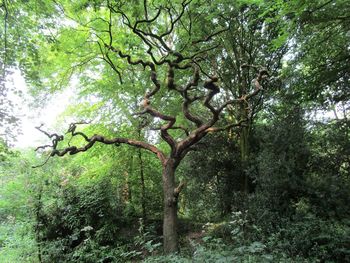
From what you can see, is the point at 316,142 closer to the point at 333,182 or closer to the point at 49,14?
the point at 333,182

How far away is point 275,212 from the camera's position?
629 cm

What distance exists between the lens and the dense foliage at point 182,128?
6312 millimetres

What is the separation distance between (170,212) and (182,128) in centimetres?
206

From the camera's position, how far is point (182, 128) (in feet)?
23.7

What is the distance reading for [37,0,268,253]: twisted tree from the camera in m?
6.36

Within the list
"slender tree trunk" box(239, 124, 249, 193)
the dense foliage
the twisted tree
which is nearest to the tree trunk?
the twisted tree

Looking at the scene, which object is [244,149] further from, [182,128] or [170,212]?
[170,212]

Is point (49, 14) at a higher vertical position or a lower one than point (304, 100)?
higher

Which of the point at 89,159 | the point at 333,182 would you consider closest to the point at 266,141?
the point at 333,182

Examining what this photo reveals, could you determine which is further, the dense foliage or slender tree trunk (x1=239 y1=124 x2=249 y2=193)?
slender tree trunk (x1=239 y1=124 x2=249 y2=193)

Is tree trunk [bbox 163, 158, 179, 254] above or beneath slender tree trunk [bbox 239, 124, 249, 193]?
beneath

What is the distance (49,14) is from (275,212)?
644cm

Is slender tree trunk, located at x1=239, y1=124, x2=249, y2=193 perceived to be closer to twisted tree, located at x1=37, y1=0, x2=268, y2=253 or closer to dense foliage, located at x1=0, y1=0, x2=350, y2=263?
dense foliage, located at x1=0, y1=0, x2=350, y2=263

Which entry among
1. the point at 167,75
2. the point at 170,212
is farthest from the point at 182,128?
the point at 170,212
